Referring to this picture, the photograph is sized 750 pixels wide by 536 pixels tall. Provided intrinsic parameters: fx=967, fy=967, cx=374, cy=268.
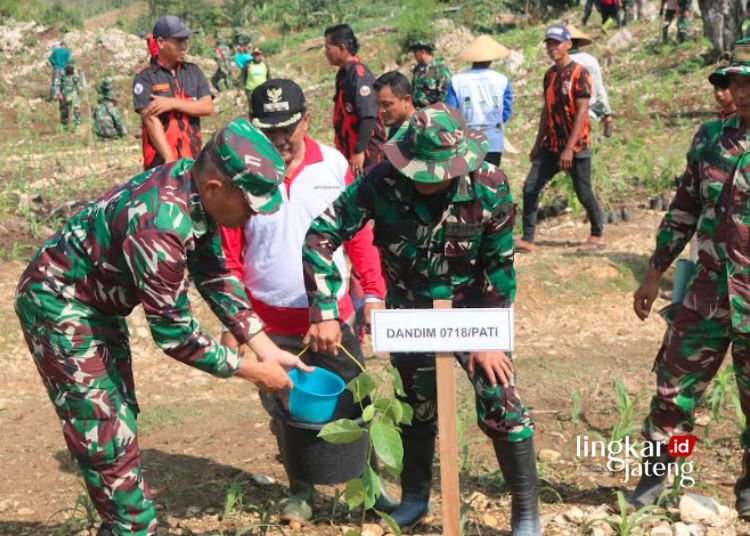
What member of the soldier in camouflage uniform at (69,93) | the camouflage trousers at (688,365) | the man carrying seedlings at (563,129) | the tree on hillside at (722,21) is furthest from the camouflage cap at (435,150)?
the soldier in camouflage uniform at (69,93)

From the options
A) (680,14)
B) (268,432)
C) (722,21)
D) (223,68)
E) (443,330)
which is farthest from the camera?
(223,68)

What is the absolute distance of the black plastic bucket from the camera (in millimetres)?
3617

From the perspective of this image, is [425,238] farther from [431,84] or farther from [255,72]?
[255,72]

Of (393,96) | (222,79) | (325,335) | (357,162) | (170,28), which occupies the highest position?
(170,28)

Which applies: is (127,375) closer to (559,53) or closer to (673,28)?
(559,53)

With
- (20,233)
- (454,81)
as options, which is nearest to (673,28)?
(454,81)

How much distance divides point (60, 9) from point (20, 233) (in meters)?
34.2

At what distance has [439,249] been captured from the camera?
3334mm

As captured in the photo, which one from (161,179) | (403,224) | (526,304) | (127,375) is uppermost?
(161,179)

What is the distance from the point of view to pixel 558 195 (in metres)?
9.65

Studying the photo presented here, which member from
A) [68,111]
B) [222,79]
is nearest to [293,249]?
[68,111]

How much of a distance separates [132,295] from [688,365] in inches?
79.3

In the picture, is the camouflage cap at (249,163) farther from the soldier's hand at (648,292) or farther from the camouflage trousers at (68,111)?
the camouflage trousers at (68,111)

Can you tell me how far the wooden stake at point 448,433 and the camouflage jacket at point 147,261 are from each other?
2.07 feet
